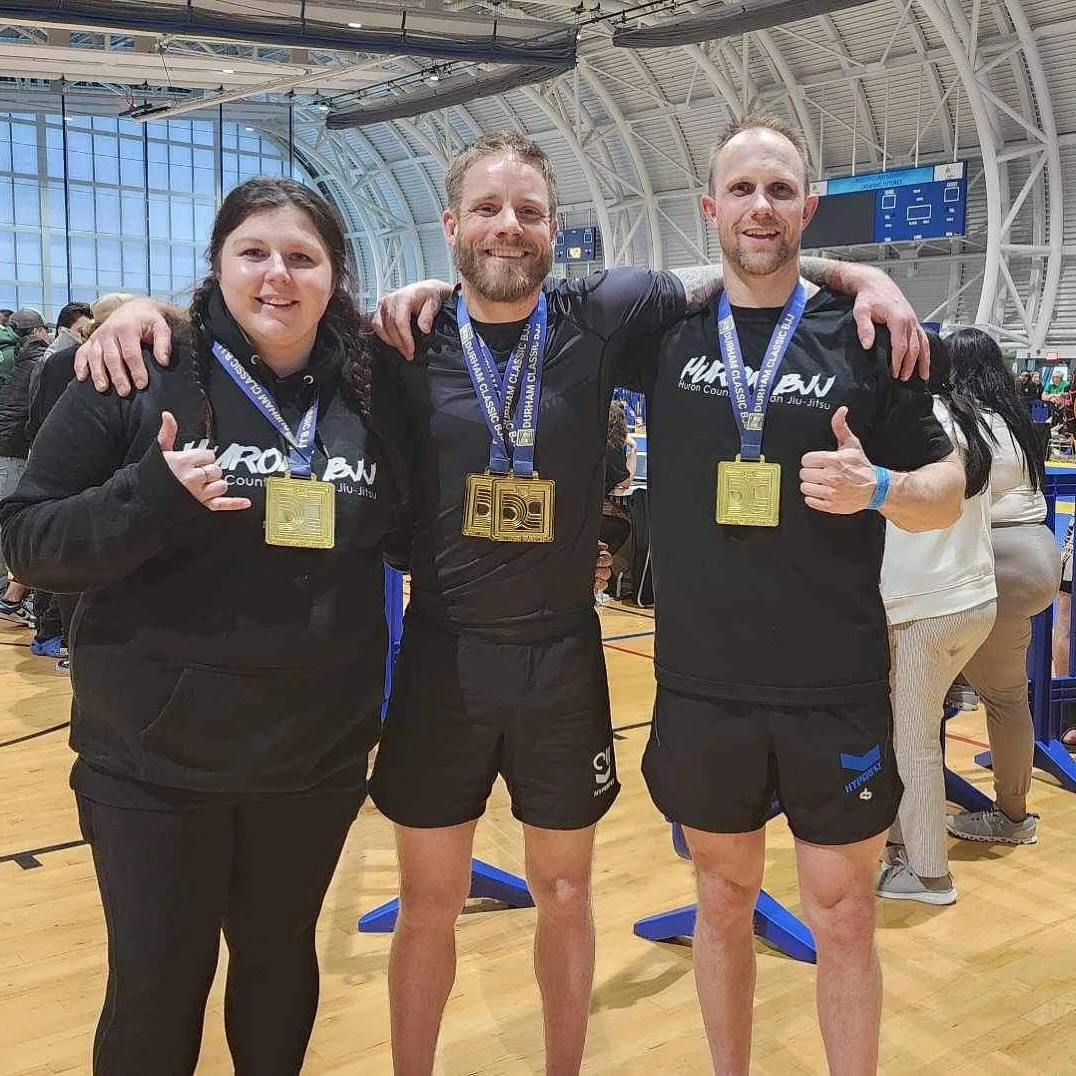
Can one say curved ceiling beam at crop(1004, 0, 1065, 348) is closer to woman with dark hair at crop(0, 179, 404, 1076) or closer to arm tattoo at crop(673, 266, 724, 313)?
arm tattoo at crop(673, 266, 724, 313)

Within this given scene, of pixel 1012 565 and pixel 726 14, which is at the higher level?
pixel 726 14

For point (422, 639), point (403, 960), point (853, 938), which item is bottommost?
point (403, 960)

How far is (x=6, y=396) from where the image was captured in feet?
22.8

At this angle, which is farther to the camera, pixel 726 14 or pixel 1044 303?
pixel 1044 303

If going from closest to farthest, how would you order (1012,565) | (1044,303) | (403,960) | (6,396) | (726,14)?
(403,960) → (1012,565) → (6,396) → (726,14) → (1044,303)

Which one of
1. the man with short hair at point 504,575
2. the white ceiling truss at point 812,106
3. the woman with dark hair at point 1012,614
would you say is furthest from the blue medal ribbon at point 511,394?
the white ceiling truss at point 812,106

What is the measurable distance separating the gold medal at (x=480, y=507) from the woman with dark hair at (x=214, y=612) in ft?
0.74

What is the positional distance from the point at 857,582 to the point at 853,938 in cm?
65

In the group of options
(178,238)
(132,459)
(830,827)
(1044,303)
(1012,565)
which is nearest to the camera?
(132,459)

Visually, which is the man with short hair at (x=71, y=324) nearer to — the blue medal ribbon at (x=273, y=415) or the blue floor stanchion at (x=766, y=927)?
the blue floor stanchion at (x=766, y=927)

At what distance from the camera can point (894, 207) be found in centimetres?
1683

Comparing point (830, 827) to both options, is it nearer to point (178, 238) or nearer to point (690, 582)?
point (690, 582)

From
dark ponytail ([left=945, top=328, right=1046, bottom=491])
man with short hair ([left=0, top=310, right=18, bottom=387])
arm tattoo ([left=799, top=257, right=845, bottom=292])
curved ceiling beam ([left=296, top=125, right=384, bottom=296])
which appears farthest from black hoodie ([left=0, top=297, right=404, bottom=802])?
curved ceiling beam ([left=296, top=125, right=384, bottom=296])

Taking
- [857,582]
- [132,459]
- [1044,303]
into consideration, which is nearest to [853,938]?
[857,582]
